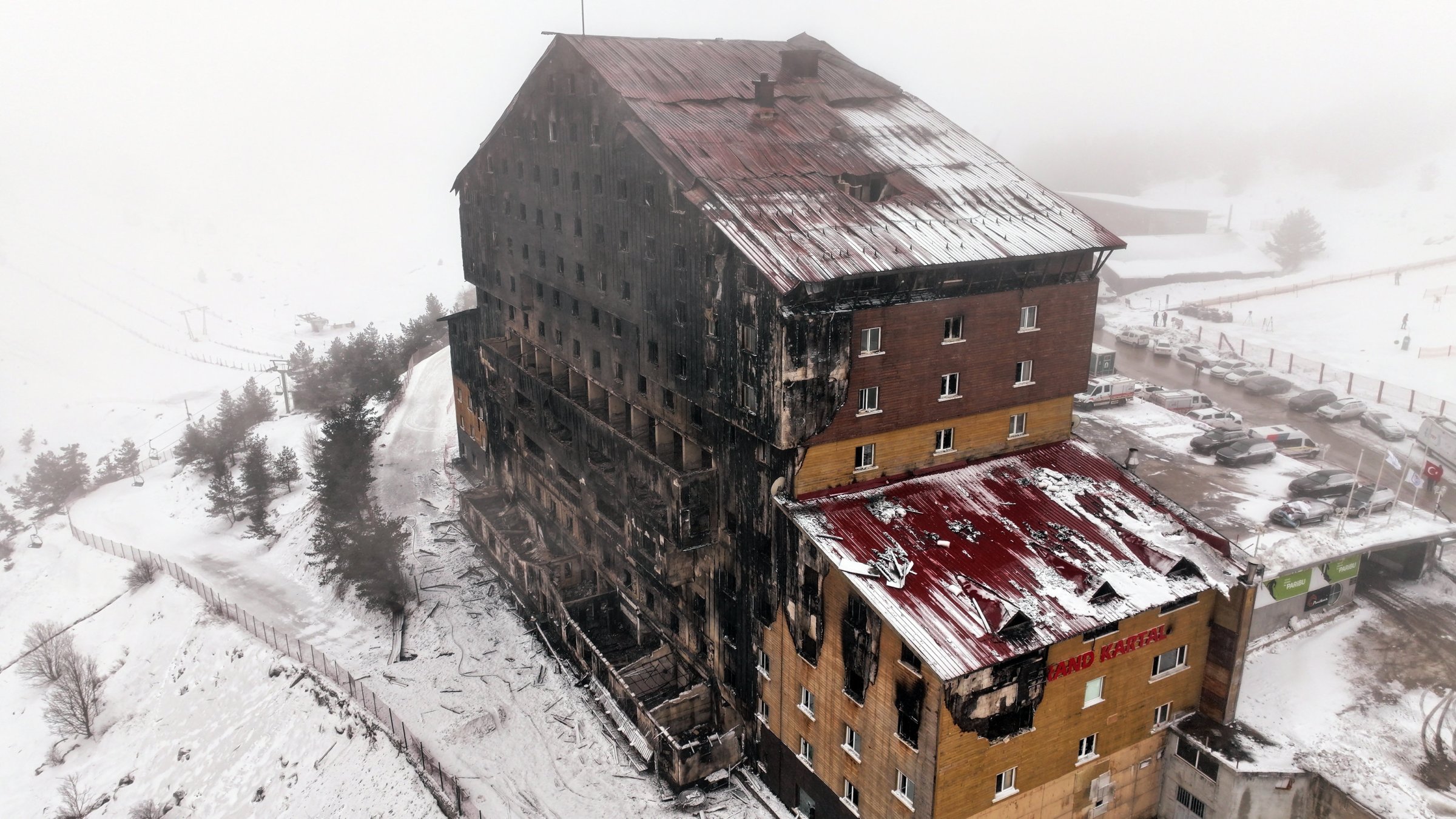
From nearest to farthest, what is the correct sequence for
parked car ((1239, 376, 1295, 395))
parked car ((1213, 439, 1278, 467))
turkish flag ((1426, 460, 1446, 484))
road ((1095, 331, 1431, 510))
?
turkish flag ((1426, 460, 1446, 484)) → parked car ((1213, 439, 1278, 467)) → road ((1095, 331, 1431, 510)) → parked car ((1239, 376, 1295, 395))

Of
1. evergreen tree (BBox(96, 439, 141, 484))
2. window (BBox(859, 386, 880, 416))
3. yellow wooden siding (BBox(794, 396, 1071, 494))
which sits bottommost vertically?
evergreen tree (BBox(96, 439, 141, 484))

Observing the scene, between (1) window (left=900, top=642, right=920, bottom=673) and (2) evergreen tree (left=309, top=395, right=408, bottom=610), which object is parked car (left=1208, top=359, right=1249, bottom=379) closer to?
(1) window (left=900, top=642, right=920, bottom=673)

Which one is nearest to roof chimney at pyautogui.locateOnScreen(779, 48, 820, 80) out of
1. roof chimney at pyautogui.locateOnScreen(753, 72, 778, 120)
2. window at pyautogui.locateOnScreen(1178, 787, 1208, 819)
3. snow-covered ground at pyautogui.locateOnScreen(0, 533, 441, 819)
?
roof chimney at pyautogui.locateOnScreen(753, 72, 778, 120)

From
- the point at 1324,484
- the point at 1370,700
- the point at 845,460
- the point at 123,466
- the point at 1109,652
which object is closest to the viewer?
the point at 1109,652

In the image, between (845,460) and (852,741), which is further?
(845,460)

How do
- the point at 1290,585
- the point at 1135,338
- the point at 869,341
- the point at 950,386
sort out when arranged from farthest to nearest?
the point at 1135,338 < the point at 1290,585 < the point at 950,386 < the point at 869,341

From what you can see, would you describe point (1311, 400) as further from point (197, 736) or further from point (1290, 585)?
point (197, 736)

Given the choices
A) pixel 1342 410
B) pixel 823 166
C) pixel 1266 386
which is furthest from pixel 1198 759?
pixel 1266 386

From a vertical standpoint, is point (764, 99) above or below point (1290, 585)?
above
